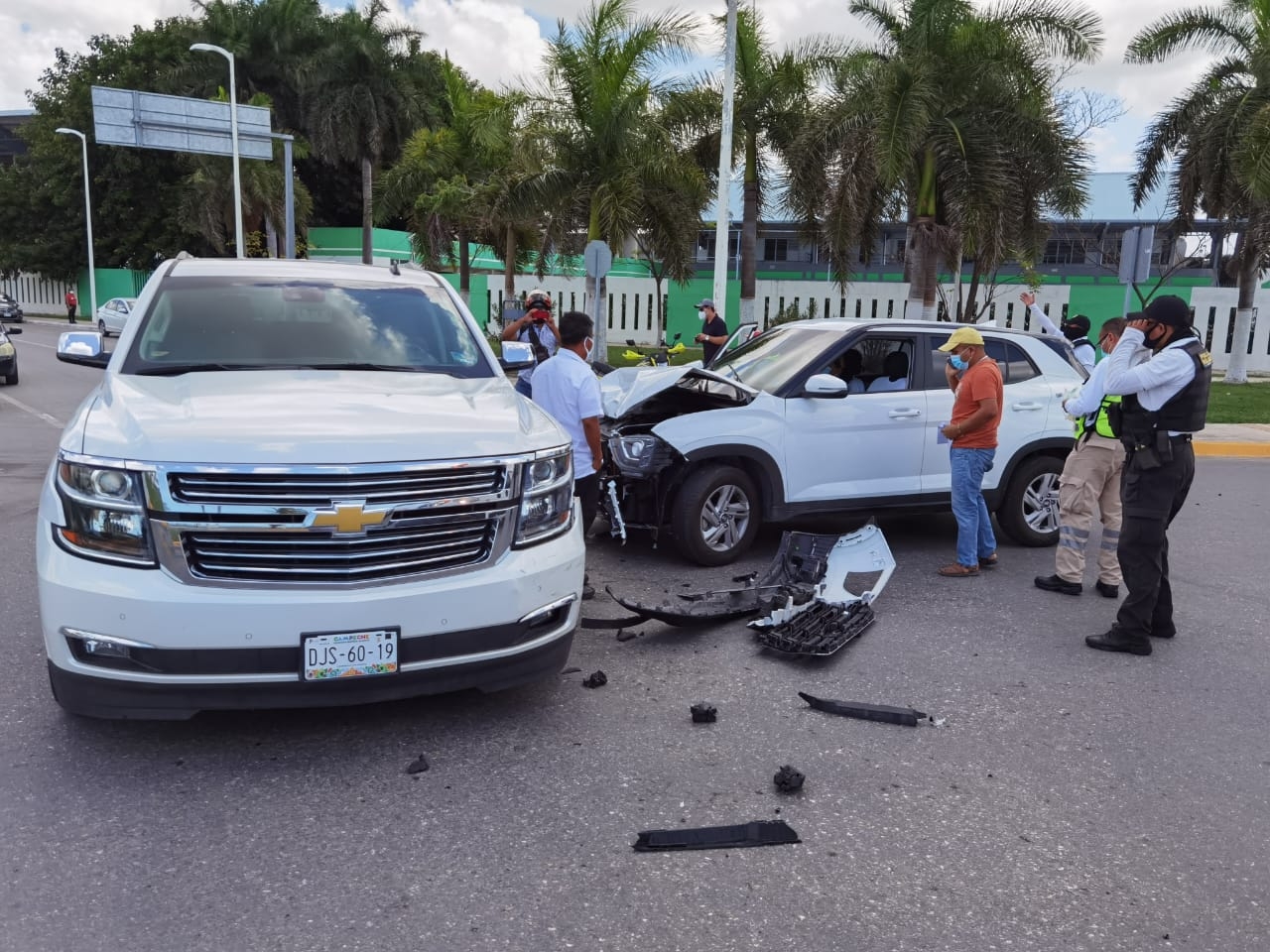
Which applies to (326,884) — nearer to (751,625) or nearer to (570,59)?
(751,625)

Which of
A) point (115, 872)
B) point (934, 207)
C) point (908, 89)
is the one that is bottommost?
point (115, 872)

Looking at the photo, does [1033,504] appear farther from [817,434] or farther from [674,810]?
[674,810]

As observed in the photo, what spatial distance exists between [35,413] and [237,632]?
1353 cm

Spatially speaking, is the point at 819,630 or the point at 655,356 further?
the point at 655,356

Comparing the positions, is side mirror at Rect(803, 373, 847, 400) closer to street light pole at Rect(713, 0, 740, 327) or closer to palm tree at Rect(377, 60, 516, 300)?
street light pole at Rect(713, 0, 740, 327)

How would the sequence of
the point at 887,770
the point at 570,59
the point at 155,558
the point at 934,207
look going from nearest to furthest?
1. the point at 155,558
2. the point at 887,770
3. the point at 934,207
4. the point at 570,59

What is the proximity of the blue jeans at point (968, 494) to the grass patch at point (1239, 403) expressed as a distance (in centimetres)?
928

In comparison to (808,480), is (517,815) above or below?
below

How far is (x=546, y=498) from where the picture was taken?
4023mm

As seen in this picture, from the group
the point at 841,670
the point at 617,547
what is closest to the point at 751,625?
the point at 841,670

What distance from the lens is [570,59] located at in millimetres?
20688

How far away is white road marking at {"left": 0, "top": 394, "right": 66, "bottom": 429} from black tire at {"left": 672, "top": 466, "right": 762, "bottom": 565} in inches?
391

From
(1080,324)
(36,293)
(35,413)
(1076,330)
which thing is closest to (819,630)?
(1080,324)

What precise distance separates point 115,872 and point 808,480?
501 centimetres
